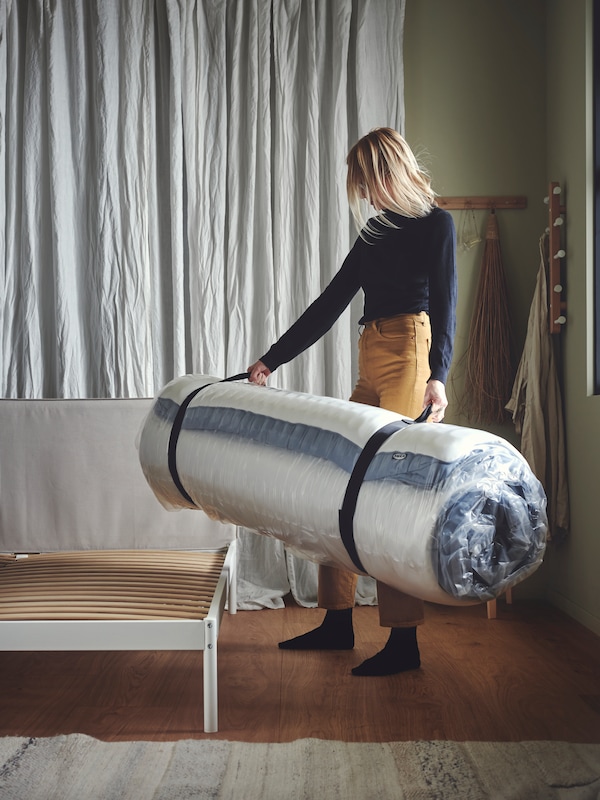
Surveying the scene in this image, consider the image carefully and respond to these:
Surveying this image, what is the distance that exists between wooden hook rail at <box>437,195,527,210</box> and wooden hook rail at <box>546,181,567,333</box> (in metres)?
0.21

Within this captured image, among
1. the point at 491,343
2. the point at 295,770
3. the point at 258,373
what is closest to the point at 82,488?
the point at 258,373

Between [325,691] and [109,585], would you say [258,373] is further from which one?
[325,691]

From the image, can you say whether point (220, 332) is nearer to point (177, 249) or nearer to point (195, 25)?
point (177, 249)

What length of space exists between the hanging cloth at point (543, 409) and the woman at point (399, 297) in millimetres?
903

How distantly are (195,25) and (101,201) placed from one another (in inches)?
29.5

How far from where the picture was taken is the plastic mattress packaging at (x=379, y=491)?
140cm

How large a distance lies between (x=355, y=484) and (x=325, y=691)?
721mm

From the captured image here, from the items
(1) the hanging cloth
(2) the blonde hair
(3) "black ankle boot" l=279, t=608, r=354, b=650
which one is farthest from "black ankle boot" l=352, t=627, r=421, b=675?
(2) the blonde hair

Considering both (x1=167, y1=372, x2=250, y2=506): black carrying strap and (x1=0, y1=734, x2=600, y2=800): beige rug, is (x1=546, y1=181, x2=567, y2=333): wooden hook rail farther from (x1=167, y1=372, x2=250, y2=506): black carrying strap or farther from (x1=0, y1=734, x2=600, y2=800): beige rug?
(x1=0, y1=734, x2=600, y2=800): beige rug

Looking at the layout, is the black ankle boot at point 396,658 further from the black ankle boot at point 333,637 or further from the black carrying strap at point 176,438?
the black carrying strap at point 176,438

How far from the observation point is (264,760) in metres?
1.56

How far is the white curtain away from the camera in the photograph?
9.75ft

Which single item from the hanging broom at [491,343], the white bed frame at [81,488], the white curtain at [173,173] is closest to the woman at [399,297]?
the white bed frame at [81,488]

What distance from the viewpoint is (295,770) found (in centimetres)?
151
